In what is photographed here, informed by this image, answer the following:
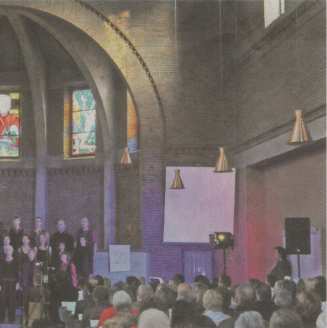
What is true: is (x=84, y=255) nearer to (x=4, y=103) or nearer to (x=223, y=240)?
(x=4, y=103)

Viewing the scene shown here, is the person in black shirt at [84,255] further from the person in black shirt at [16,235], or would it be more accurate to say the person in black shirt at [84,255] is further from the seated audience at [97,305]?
the seated audience at [97,305]

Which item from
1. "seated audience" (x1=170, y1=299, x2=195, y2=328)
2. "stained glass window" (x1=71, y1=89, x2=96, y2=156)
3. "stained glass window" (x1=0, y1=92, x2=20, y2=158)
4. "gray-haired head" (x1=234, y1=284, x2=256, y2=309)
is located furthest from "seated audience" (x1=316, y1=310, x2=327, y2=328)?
"stained glass window" (x1=0, y1=92, x2=20, y2=158)

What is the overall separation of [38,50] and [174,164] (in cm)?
748

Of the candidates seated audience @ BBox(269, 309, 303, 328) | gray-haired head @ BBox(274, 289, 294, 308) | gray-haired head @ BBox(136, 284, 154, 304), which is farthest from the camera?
gray-haired head @ BBox(136, 284, 154, 304)

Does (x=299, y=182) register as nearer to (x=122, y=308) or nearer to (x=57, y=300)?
(x=57, y=300)

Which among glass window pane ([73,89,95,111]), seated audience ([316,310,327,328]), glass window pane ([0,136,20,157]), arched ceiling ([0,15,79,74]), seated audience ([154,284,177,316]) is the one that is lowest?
seated audience ([154,284,177,316])

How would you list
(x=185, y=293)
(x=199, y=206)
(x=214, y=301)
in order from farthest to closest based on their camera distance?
(x=199, y=206) → (x=185, y=293) → (x=214, y=301)

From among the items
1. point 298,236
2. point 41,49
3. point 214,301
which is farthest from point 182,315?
point 41,49

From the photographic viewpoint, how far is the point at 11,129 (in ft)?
82.6

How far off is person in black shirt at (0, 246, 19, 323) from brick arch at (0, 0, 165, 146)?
171 inches

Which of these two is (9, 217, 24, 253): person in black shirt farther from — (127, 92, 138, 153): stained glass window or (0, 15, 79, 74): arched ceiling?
(0, 15, 79, 74): arched ceiling

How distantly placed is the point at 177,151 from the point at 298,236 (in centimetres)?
587

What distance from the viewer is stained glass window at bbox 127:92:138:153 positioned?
23109mm

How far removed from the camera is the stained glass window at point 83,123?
24.7m
